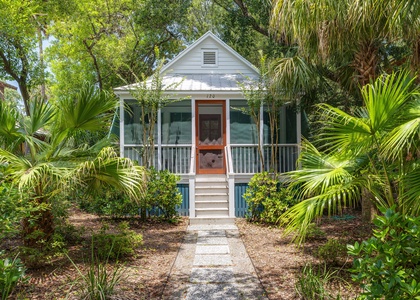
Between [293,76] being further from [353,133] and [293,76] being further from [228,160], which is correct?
[353,133]

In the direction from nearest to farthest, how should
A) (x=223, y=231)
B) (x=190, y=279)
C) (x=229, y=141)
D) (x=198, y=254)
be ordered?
(x=190, y=279) → (x=198, y=254) → (x=223, y=231) → (x=229, y=141)

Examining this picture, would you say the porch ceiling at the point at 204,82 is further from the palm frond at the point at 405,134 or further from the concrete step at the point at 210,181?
the palm frond at the point at 405,134

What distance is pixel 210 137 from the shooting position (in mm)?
11602

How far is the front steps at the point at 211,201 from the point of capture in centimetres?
963

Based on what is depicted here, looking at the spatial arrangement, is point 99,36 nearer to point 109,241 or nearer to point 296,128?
point 296,128

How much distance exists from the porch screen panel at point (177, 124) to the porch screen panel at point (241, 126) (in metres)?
1.32

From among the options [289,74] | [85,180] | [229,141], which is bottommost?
[85,180]

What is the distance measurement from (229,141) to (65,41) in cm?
1069

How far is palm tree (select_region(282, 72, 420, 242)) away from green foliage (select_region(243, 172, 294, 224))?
13.1 ft

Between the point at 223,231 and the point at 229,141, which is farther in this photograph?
the point at 229,141

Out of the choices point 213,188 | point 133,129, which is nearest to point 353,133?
point 213,188

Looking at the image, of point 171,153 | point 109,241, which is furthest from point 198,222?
point 109,241

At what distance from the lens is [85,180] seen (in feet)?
18.6

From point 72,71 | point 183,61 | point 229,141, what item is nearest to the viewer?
point 229,141
